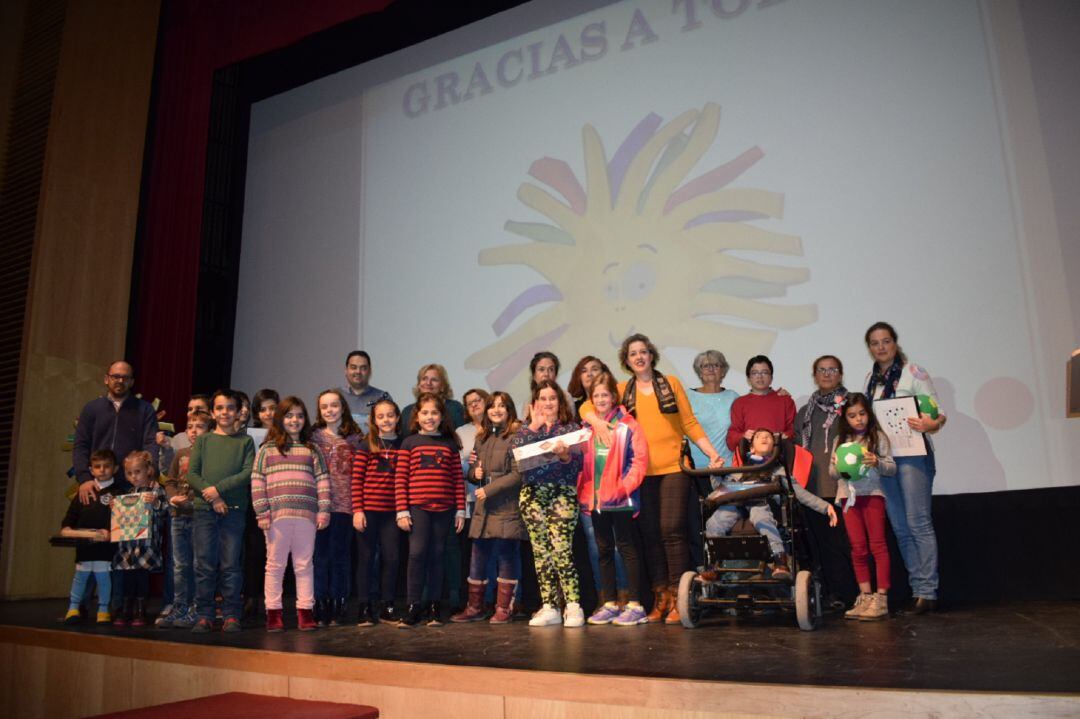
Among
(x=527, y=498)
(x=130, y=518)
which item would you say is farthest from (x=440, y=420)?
(x=130, y=518)

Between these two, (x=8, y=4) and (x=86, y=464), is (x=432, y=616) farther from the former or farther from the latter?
(x=8, y=4)

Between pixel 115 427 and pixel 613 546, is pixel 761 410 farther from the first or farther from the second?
pixel 115 427

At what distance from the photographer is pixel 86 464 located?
4727mm

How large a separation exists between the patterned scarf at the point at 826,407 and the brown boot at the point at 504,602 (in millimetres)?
1693

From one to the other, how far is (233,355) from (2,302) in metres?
1.85

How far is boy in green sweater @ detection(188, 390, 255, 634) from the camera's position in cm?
379

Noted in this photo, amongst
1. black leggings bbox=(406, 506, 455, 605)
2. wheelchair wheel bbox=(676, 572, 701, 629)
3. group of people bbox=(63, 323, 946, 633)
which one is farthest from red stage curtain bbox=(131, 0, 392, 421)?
wheelchair wheel bbox=(676, 572, 701, 629)

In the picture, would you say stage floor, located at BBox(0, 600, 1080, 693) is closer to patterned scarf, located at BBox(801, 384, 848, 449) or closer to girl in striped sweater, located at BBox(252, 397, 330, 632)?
girl in striped sweater, located at BBox(252, 397, 330, 632)

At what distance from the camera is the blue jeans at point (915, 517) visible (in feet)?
12.0

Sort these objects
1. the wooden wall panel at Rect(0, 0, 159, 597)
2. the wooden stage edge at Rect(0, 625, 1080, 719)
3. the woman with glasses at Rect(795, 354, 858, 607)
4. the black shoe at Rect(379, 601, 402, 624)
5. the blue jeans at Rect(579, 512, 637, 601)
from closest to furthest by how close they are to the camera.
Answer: the wooden stage edge at Rect(0, 625, 1080, 719) → the black shoe at Rect(379, 601, 402, 624) → the woman with glasses at Rect(795, 354, 858, 607) → the blue jeans at Rect(579, 512, 637, 601) → the wooden wall panel at Rect(0, 0, 159, 597)

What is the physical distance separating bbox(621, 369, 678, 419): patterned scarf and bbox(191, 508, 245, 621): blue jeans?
6.56 feet

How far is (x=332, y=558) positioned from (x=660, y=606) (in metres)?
1.69

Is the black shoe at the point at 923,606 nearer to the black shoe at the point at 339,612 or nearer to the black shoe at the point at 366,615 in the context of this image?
the black shoe at the point at 366,615

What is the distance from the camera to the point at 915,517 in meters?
3.69
